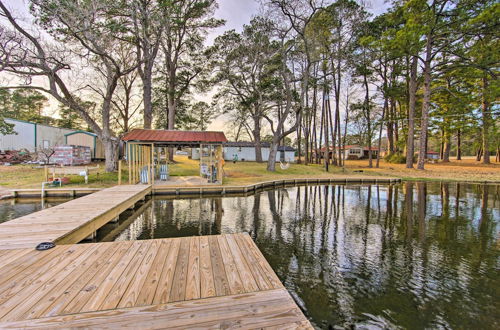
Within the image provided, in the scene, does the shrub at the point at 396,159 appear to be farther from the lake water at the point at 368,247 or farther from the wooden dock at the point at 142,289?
the wooden dock at the point at 142,289

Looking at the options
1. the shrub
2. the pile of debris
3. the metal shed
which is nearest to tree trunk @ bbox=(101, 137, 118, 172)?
the metal shed

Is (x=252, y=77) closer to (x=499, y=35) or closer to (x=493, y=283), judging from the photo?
(x=499, y=35)

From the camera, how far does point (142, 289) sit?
2020 mm

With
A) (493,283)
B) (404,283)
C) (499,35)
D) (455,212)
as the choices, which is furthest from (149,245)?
(499,35)

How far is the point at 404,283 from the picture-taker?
→ 3096mm

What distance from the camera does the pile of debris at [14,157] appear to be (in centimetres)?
1413

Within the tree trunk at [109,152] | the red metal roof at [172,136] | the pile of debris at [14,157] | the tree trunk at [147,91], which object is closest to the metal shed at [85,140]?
the pile of debris at [14,157]

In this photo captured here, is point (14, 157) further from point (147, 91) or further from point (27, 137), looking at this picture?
point (147, 91)

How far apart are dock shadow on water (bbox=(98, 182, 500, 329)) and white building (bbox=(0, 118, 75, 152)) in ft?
48.0

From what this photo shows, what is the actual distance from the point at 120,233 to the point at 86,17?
8.52 meters

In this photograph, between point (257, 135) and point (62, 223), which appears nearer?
point (62, 223)

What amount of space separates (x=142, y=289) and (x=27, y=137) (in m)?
20.5

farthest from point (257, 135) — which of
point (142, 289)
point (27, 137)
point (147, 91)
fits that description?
point (142, 289)

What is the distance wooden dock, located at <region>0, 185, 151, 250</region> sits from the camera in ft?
10.6
